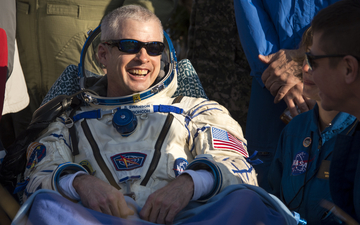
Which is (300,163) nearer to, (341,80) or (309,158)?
(309,158)

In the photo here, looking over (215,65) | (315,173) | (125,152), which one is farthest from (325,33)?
(215,65)

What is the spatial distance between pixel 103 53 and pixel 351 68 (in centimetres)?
168

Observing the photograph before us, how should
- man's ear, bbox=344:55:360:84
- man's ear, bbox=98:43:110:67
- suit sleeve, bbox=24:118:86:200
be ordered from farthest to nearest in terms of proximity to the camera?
man's ear, bbox=98:43:110:67 → suit sleeve, bbox=24:118:86:200 → man's ear, bbox=344:55:360:84

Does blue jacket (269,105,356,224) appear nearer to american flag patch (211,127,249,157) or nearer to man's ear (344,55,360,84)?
american flag patch (211,127,249,157)

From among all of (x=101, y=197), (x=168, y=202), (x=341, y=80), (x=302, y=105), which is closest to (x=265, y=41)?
(x=302, y=105)

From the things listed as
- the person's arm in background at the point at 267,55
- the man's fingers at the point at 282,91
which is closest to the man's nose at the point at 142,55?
the person's arm in background at the point at 267,55

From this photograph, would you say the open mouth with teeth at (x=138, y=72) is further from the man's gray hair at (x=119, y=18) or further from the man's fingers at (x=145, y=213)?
the man's fingers at (x=145, y=213)

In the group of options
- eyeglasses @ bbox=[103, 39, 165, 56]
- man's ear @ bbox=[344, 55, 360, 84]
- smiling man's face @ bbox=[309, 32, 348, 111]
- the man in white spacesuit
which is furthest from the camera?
eyeglasses @ bbox=[103, 39, 165, 56]

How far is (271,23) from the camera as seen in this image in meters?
2.72

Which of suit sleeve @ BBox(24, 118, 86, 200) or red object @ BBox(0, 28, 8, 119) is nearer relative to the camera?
suit sleeve @ BBox(24, 118, 86, 200)

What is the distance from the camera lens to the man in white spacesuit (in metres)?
1.88

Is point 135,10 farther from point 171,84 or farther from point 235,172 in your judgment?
point 235,172

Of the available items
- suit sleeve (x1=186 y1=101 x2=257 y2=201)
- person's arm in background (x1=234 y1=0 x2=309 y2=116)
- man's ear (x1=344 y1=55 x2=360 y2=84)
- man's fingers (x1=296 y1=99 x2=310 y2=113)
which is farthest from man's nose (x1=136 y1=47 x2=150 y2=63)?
man's ear (x1=344 y1=55 x2=360 y2=84)

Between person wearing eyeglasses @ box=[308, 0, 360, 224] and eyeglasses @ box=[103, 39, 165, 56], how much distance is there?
104 centimetres
